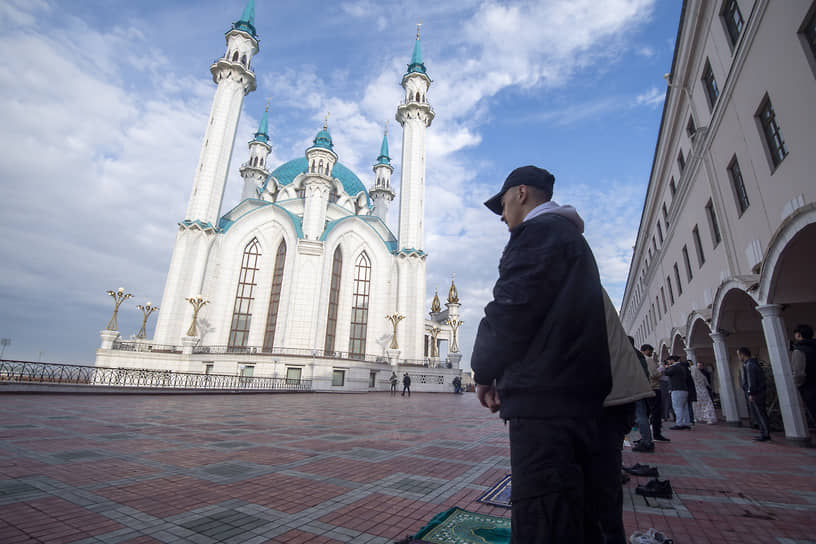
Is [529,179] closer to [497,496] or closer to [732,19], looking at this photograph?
[497,496]

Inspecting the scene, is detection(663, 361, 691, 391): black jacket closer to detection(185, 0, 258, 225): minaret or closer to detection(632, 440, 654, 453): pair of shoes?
detection(632, 440, 654, 453): pair of shoes

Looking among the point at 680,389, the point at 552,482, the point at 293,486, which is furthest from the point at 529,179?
the point at 680,389

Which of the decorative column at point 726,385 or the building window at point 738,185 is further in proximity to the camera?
the decorative column at point 726,385

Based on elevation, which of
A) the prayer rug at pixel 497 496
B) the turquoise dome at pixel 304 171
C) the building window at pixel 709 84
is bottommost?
the prayer rug at pixel 497 496

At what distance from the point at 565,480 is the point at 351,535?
2.01m

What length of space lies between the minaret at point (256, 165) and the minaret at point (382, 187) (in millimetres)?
13702

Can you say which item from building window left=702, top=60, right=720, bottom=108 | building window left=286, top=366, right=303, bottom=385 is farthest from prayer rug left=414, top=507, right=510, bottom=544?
building window left=286, top=366, right=303, bottom=385

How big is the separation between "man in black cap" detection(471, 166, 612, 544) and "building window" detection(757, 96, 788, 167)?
875cm

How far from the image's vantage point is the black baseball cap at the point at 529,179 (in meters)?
1.97

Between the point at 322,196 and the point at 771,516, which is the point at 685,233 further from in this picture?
the point at 322,196

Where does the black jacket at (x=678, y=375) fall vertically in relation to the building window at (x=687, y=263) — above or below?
below

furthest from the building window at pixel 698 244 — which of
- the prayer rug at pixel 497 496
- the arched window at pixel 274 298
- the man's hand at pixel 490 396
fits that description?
the arched window at pixel 274 298

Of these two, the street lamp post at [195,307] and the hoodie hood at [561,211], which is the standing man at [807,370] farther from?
the street lamp post at [195,307]

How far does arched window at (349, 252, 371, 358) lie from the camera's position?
36688 mm
